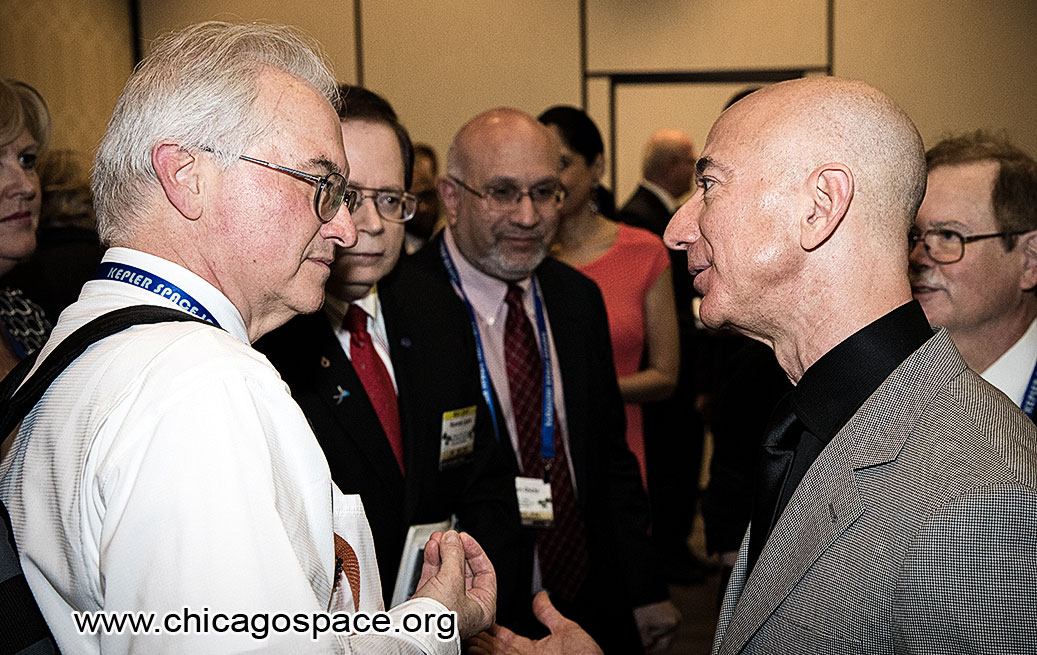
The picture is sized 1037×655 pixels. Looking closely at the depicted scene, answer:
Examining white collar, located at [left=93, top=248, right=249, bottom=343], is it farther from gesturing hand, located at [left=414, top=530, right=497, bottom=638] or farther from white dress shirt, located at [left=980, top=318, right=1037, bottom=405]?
white dress shirt, located at [left=980, top=318, right=1037, bottom=405]

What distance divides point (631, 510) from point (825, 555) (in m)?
1.37

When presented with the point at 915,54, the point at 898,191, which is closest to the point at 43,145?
the point at 898,191

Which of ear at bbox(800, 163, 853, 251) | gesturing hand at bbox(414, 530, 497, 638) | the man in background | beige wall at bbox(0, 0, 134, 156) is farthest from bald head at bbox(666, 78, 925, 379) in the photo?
beige wall at bbox(0, 0, 134, 156)

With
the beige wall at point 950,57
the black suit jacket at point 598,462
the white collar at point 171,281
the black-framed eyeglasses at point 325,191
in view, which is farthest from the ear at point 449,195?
the beige wall at point 950,57

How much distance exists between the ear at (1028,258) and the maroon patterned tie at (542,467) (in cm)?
127

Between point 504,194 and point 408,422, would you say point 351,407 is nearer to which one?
point 408,422

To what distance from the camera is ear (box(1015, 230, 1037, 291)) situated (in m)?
2.25

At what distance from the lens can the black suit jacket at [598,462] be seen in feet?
8.09

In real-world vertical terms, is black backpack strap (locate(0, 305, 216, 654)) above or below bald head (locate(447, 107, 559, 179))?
below

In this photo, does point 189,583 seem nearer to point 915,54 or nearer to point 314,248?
point 314,248

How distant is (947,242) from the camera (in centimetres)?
223

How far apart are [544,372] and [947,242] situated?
111 cm

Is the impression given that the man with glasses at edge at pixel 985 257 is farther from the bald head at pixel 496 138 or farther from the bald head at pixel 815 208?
the bald head at pixel 496 138

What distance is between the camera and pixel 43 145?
250cm
